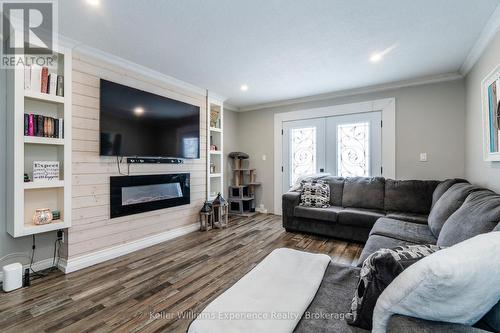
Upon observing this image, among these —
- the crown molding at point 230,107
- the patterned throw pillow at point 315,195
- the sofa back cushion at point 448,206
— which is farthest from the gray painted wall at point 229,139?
the sofa back cushion at point 448,206

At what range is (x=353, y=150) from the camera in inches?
163

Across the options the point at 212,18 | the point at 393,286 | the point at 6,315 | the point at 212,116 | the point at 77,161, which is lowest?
the point at 6,315

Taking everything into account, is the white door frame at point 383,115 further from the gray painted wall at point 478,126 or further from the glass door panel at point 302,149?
the gray painted wall at point 478,126

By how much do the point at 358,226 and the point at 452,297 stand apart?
8.71 feet

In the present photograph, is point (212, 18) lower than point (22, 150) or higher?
higher

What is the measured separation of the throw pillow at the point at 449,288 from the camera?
0.69 metres

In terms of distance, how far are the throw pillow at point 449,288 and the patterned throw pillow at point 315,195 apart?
2.86 meters

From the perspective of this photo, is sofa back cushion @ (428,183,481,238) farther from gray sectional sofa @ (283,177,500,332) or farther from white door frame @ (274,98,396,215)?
white door frame @ (274,98,396,215)

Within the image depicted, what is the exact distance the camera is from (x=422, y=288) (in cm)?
71

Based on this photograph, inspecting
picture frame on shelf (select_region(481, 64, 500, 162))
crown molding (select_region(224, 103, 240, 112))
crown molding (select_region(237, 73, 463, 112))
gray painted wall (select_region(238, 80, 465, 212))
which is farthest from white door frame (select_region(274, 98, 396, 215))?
picture frame on shelf (select_region(481, 64, 500, 162))

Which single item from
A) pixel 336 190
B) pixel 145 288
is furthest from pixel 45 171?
pixel 336 190

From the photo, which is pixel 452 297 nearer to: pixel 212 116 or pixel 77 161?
pixel 77 161

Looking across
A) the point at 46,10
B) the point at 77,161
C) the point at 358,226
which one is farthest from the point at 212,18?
the point at 358,226

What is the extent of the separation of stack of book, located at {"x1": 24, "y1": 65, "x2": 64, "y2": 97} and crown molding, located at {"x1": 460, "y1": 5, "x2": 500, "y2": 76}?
4093 millimetres
